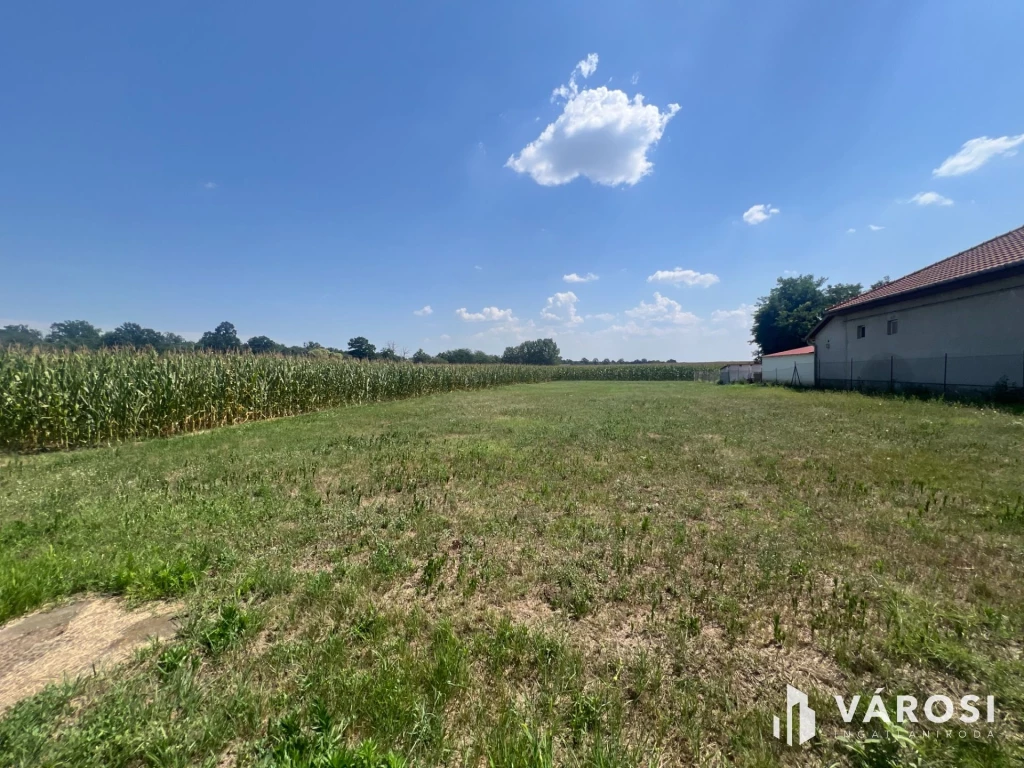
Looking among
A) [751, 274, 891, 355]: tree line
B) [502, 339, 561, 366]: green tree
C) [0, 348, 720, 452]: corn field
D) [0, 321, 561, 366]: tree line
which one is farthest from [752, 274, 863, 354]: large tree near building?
[502, 339, 561, 366]: green tree

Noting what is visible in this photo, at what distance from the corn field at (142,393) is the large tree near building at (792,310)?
122 feet

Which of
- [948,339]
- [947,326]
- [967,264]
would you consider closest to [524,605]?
[948,339]

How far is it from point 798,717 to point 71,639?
13.1 feet

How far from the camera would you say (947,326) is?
14.0 metres

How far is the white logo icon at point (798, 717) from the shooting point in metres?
1.67

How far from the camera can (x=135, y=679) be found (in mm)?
1896

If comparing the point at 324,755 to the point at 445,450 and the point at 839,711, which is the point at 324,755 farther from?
the point at 445,450

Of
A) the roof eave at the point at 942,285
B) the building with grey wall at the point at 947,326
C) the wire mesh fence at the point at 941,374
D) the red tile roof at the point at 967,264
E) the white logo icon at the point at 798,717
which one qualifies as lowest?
the white logo icon at the point at 798,717

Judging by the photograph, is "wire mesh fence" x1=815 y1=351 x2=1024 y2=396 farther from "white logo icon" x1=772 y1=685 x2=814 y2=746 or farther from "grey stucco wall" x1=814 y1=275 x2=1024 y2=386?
"white logo icon" x1=772 y1=685 x2=814 y2=746

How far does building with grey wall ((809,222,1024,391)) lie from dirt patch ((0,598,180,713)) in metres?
20.3

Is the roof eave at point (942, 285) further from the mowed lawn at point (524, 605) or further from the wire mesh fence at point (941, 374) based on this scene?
the mowed lawn at point (524, 605)

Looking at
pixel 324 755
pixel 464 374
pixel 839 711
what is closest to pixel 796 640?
pixel 839 711

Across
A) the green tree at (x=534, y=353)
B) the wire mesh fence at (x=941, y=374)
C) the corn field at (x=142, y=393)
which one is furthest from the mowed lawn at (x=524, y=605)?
the green tree at (x=534, y=353)

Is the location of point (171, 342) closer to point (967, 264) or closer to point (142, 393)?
point (142, 393)
